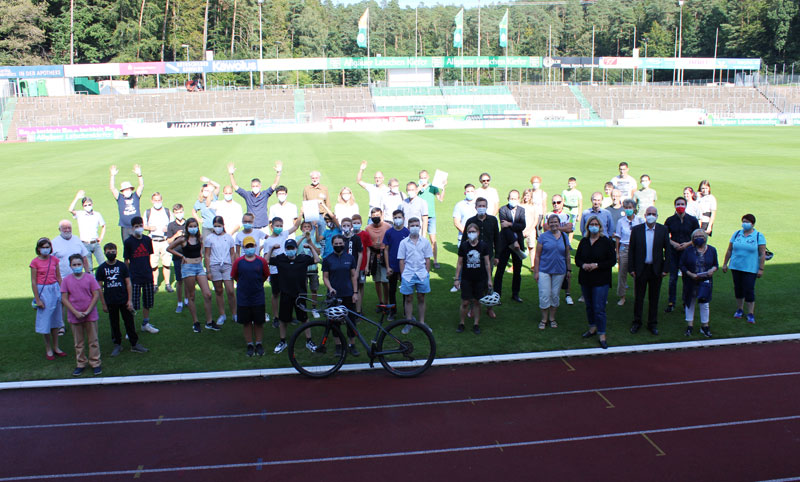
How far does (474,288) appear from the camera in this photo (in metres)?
9.20

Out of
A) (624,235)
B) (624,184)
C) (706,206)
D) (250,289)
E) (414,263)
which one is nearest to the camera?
(250,289)

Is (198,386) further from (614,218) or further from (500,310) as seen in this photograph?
(614,218)

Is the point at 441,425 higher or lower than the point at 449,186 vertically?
lower

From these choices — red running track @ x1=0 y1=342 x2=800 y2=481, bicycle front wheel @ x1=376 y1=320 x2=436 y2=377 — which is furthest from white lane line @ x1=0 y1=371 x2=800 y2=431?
bicycle front wheel @ x1=376 y1=320 x2=436 y2=377

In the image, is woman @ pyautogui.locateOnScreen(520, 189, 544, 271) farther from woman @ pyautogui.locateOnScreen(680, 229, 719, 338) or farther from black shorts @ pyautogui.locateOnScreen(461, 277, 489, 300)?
woman @ pyautogui.locateOnScreen(680, 229, 719, 338)

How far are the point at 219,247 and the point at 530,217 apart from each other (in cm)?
595

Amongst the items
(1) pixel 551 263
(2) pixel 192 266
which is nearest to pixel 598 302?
(1) pixel 551 263

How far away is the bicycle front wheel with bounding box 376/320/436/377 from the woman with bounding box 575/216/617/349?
2531 millimetres

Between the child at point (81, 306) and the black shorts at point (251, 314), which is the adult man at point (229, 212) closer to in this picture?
the black shorts at point (251, 314)

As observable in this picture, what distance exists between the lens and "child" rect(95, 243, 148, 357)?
27.9 ft

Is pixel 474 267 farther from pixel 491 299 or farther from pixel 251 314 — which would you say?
pixel 251 314

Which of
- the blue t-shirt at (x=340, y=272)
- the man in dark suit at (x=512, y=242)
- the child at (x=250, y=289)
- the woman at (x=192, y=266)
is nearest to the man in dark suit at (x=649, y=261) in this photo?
the man in dark suit at (x=512, y=242)

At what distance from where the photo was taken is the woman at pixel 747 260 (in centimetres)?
939

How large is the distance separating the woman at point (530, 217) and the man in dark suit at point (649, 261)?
242 centimetres
